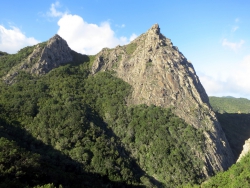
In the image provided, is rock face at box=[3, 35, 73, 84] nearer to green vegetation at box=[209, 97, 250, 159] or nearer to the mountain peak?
the mountain peak

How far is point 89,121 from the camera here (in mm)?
91312

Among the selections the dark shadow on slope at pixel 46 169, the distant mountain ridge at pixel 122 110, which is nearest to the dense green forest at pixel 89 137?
the dark shadow on slope at pixel 46 169

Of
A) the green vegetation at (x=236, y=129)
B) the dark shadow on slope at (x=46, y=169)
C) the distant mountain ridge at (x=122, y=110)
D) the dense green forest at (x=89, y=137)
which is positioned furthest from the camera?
the green vegetation at (x=236, y=129)

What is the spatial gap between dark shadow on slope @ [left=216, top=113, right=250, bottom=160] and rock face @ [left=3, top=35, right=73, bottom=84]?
102 m

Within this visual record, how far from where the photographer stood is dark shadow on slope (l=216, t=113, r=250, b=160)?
4427 inches

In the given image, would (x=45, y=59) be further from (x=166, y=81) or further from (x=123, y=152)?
(x=123, y=152)

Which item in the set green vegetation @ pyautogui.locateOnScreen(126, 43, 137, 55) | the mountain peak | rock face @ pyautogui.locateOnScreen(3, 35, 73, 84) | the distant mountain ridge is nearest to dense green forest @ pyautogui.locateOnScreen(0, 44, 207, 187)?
the distant mountain ridge

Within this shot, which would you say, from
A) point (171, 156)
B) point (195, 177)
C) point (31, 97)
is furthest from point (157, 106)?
point (31, 97)

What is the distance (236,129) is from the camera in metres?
129

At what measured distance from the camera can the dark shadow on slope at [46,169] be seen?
1981 inches

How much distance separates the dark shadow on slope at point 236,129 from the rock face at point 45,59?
10163 cm

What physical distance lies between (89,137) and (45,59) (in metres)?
56.6

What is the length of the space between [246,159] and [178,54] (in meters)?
73.4

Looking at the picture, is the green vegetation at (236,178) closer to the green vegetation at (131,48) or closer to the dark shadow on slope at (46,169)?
the dark shadow on slope at (46,169)
